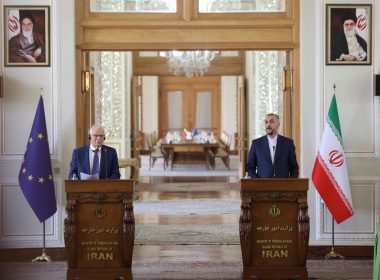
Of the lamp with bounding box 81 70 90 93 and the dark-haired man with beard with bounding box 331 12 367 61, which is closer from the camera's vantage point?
the dark-haired man with beard with bounding box 331 12 367 61

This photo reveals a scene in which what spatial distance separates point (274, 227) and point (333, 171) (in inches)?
59.5

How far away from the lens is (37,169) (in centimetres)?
722

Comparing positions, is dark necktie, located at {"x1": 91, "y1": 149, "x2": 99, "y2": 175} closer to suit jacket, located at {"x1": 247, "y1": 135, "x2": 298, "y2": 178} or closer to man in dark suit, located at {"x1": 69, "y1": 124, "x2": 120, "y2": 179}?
man in dark suit, located at {"x1": 69, "y1": 124, "x2": 120, "y2": 179}

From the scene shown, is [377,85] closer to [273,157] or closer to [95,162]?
[273,157]

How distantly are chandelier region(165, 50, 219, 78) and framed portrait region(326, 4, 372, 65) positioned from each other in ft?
→ 28.2

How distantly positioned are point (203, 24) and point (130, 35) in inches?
34.0

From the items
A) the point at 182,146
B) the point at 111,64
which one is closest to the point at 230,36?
Result: the point at 111,64

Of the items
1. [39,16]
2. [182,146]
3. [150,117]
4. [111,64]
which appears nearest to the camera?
[39,16]

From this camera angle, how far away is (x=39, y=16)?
7574 mm

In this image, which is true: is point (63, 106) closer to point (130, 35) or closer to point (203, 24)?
point (130, 35)

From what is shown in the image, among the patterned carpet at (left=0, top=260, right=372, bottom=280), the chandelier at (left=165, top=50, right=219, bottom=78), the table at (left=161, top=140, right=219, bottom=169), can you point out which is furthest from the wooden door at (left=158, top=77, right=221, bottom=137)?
the patterned carpet at (left=0, top=260, right=372, bottom=280)

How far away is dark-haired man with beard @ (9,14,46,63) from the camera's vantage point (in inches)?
298

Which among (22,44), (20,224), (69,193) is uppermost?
(22,44)

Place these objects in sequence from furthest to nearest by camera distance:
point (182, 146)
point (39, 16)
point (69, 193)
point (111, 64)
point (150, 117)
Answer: point (150, 117)
point (182, 146)
point (111, 64)
point (39, 16)
point (69, 193)
